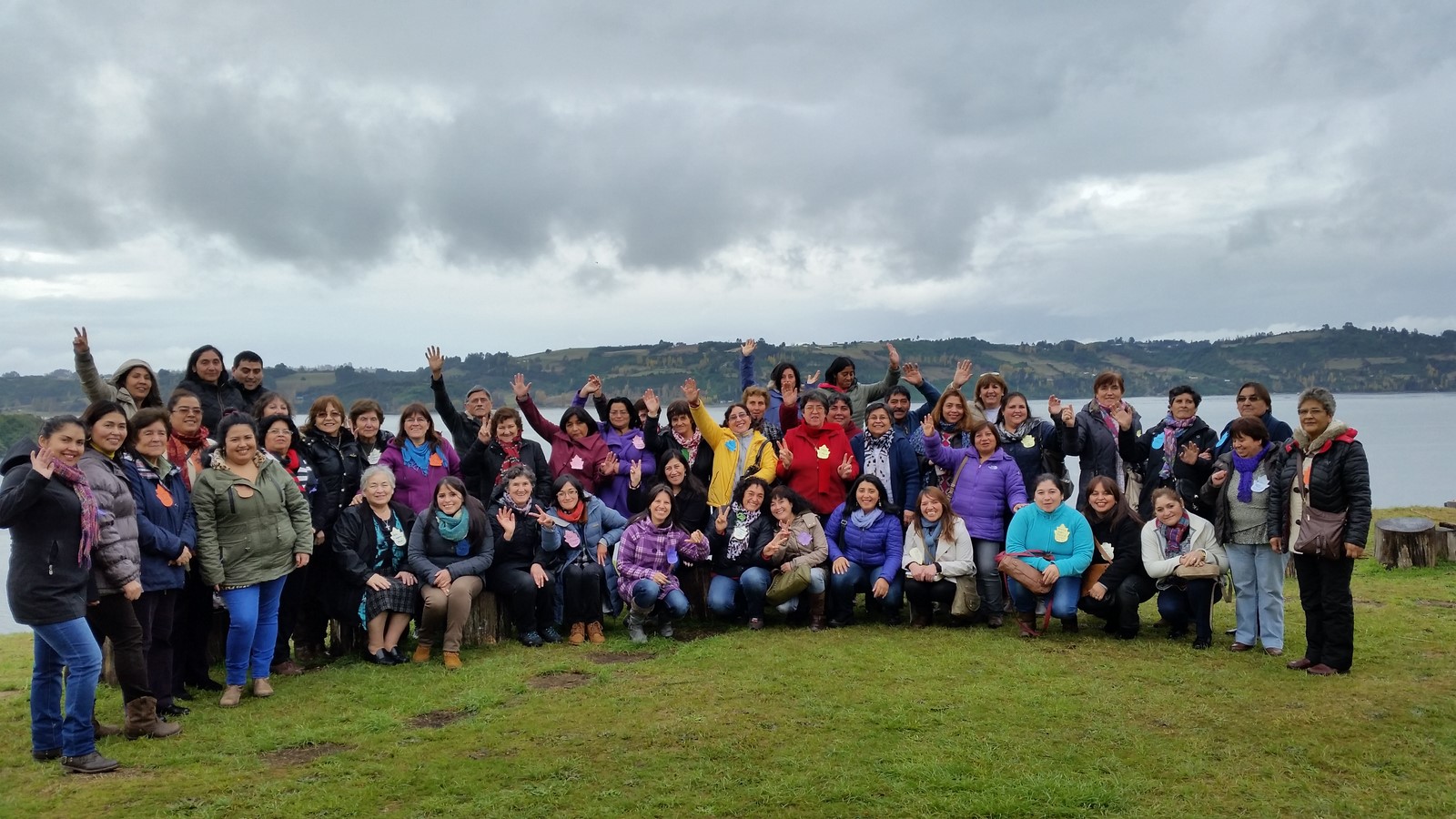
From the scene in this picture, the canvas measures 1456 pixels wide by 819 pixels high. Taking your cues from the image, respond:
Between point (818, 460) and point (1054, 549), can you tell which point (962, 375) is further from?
point (1054, 549)

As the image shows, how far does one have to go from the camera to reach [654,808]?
491 cm

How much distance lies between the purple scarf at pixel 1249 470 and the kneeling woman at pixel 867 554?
3033 mm

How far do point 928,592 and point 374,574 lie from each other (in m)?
5.17

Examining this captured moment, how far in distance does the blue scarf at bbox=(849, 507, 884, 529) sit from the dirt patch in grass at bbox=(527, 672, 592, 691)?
3.10m

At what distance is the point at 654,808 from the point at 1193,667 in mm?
4872

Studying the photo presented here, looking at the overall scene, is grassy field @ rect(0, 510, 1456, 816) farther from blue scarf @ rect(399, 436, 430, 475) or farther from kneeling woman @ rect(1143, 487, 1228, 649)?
blue scarf @ rect(399, 436, 430, 475)

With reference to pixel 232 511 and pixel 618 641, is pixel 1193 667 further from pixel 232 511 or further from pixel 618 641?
pixel 232 511

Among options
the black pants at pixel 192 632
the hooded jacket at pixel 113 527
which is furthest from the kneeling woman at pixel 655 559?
the hooded jacket at pixel 113 527

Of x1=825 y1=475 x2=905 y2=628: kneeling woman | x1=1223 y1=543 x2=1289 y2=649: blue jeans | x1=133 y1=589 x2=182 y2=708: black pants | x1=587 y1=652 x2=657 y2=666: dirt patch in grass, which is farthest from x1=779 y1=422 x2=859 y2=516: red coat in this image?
x1=133 y1=589 x2=182 y2=708: black pants

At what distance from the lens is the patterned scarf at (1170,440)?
9344 mm

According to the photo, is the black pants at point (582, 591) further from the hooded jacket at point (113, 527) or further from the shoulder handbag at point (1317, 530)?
the shoulder handbag at point (1317, 530)

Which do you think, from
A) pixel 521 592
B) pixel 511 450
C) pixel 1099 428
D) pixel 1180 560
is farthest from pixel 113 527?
pixel 1099 428

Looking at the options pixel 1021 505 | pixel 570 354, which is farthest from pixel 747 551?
pixel 570 354

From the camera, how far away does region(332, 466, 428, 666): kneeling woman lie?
8211 mm
